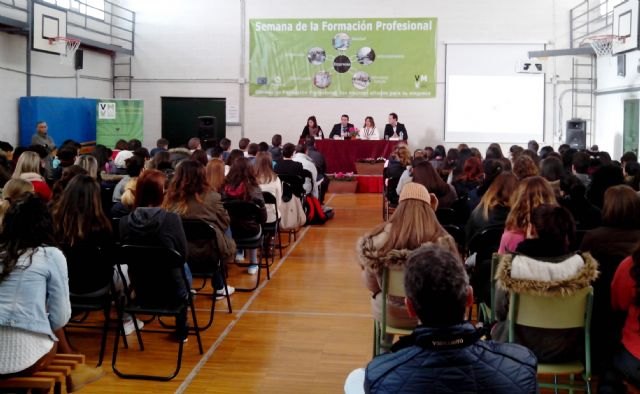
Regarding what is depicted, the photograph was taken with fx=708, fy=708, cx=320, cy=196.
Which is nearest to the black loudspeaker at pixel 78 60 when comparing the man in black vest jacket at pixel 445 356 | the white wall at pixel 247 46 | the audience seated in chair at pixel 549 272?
the white wall at pixel 247 46

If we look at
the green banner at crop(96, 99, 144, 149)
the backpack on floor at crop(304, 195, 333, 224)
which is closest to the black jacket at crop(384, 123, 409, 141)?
the backpack on floor at crop(304, 195, 333, 224)

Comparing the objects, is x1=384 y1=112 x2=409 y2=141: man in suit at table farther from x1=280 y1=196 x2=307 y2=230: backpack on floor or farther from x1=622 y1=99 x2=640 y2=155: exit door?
x1=280 y1=196 x2=307 y2=230: backpack on floor

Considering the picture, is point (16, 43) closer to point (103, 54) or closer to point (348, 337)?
point (103, 54)

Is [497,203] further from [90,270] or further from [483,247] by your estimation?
[90,270]

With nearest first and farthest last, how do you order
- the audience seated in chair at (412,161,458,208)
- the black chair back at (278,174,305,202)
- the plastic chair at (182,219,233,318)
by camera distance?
the plastic chair at (182,219,233,318) < the audience seated in chair at (412,161,458,208) < the black chair back at (278,174,305,202)

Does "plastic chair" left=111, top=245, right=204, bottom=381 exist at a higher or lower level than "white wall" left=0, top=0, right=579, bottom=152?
lower

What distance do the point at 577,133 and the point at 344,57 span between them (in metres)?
5.19

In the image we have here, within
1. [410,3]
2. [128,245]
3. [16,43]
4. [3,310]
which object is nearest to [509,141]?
[410,3]

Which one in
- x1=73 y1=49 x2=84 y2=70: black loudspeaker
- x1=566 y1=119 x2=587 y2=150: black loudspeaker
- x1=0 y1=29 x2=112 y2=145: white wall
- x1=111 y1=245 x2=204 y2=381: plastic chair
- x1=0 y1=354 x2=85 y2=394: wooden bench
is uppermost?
x1=73 y1=49 x2=84 y2=70: black loudspeaker

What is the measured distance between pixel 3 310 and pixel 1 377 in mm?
302

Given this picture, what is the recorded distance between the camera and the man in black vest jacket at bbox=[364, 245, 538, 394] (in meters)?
1.77

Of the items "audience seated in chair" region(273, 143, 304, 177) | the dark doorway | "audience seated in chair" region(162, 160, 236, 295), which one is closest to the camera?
"audience seated in chair" region(162, 160, 236, 295)

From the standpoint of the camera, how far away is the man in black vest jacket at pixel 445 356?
5.80ft

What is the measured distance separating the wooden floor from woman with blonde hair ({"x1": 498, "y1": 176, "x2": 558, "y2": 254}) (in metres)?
1.23
